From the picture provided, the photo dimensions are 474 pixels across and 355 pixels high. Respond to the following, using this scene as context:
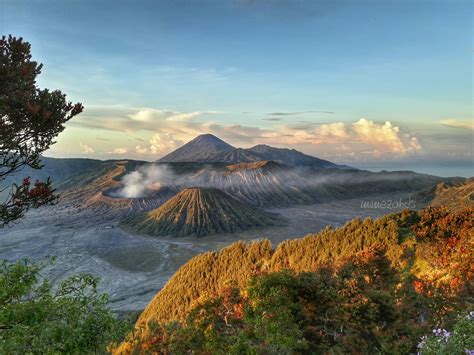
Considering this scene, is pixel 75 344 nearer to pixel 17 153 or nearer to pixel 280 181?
pixel 17 153

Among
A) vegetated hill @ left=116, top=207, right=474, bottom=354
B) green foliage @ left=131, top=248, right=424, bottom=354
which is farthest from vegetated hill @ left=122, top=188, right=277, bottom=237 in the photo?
green foliage @ left=131, top=248, right=424, bottom=354

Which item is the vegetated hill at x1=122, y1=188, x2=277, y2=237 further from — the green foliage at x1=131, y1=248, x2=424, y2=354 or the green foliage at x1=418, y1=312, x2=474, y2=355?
the green foliage at x1=418, y1=312, x2=474, y2=355

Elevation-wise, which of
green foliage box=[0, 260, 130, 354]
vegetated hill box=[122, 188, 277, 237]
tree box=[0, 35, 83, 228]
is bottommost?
vegetated hill box=[122, 188, 277, 237]

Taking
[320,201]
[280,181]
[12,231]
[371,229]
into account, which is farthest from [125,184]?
[371,229]

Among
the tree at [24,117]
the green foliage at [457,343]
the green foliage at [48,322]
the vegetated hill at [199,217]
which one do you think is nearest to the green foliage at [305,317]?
the green foliage at [457,343]

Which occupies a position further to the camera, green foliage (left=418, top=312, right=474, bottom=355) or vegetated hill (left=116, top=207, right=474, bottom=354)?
vegetated hill (left=116, top=207, right=474, bottom=354)

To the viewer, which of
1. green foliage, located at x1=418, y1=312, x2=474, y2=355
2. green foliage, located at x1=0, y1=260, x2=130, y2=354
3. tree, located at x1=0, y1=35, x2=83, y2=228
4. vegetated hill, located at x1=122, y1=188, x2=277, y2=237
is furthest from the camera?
vegetated hill, located at x1=122, y1=188, x2=277, y2=237

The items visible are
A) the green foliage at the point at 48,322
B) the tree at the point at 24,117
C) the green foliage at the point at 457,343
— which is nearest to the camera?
the green foliage at the point at 457,343

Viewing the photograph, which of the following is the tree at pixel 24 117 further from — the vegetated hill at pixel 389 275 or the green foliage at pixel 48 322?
the vegetated hill at pixel 389 275
